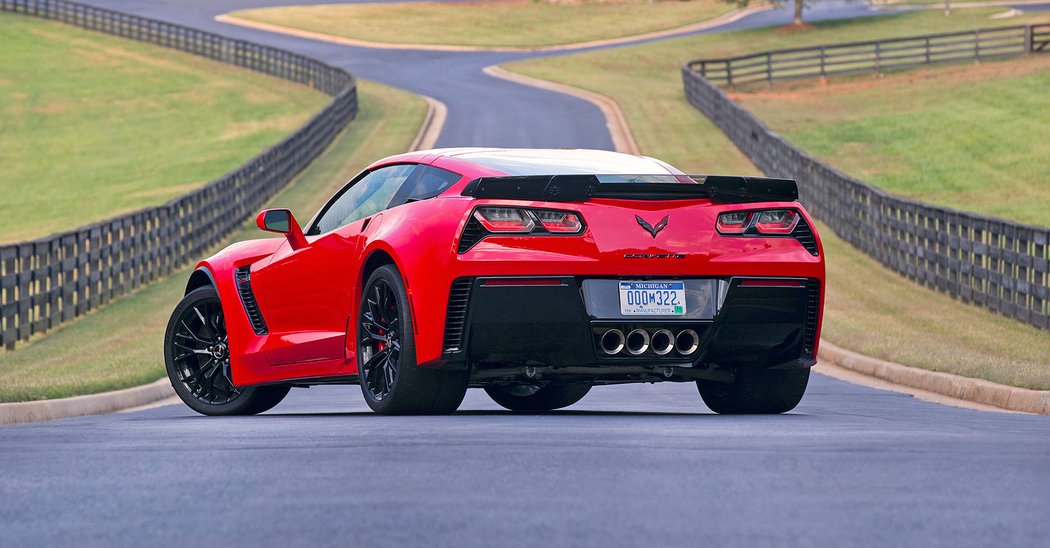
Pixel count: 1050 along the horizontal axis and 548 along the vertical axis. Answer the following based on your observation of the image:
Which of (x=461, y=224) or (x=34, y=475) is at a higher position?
(x=461, y=224)

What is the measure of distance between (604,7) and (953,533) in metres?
110

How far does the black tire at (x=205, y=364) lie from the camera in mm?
10758

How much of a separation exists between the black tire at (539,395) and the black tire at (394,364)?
68.9 inches

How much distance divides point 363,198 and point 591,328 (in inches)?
79.3

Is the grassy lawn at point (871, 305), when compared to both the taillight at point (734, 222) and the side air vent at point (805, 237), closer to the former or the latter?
the side air vent at point (805, 237)

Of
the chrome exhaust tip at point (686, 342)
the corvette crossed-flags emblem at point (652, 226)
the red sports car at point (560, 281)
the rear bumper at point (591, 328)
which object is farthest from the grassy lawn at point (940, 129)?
the corvette crossed-flags emblem at point (652, 226)

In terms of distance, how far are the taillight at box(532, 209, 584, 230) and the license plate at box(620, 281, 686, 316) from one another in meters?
0.38

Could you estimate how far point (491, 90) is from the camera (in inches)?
2530

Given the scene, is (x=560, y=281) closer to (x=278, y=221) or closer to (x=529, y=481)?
(x=278, y=221)

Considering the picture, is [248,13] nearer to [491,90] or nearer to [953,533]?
[491,90]

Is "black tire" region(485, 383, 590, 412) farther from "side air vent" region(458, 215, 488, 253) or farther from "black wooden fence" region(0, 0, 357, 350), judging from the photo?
"black wooden fence" region(0, 0, 357, 350)

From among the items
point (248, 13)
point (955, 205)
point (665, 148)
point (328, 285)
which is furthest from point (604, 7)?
point (328, 285)

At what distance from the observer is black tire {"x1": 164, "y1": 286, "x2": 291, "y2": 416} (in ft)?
35.3

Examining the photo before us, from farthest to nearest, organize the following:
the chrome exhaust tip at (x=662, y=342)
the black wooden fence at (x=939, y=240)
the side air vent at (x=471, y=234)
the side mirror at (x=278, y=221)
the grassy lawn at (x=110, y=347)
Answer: the black wooden fence at (x=939, y=240) → the grassy lawn at (x=110, y=347) → the side mirror at (x=278, y=221) → the chrome exhaust tip at (x=662, y=342) → the side air vent at (x=471, y=234)
